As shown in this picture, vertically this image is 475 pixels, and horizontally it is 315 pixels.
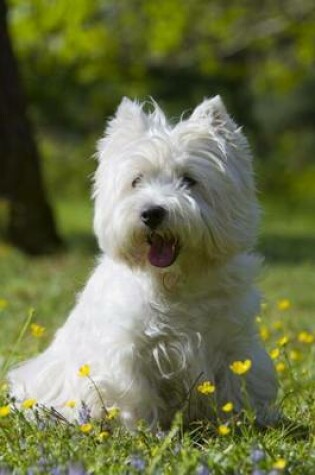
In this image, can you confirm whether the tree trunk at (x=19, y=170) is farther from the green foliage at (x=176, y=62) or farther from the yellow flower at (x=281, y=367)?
the yellow flower at (x=281, y=367)

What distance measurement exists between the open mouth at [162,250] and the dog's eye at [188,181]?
260 mm

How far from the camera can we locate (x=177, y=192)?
4188 millimetres

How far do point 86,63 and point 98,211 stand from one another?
709 inches

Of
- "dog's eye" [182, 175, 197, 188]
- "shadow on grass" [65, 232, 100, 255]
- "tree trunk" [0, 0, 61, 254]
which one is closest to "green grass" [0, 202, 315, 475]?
"dog's eye" [182, 175, 197, 188]

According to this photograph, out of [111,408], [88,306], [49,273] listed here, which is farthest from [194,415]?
[49,273]

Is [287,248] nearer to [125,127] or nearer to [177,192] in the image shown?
[125,127]

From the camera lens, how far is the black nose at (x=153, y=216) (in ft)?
13.4

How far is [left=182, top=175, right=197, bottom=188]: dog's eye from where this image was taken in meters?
4.27

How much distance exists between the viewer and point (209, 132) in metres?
4.36

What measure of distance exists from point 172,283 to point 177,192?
15.9 inches

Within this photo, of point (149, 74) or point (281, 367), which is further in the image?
point (149, 74)

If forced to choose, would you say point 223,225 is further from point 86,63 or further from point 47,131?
point 47,131

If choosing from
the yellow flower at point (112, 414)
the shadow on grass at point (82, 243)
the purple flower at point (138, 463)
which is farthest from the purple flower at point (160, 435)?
the shadow on grass at point (82, 243)

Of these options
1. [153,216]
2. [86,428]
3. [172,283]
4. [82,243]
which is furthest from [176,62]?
[86,428]
